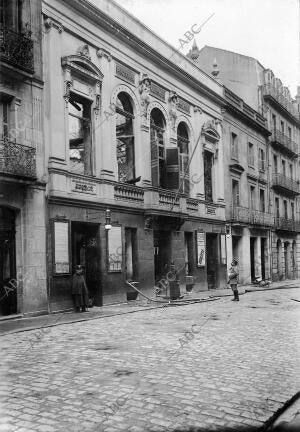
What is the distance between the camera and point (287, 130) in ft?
133

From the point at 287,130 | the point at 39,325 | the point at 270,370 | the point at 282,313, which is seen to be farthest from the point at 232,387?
the point at 287,130

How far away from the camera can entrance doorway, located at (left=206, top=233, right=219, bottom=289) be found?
1048 inches

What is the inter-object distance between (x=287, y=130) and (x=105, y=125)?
85.3ft

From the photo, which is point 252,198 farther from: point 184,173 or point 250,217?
point 184,173

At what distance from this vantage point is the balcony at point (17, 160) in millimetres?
13219

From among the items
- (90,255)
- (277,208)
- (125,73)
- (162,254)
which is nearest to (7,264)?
(90,255)

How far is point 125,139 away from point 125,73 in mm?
2594

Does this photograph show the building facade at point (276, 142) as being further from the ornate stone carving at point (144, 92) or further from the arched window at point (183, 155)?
the ornate stone carving at point (144, 92)

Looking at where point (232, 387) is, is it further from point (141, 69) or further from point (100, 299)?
point (141, 69)

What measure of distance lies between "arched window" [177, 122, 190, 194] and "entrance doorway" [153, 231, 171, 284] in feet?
7.73

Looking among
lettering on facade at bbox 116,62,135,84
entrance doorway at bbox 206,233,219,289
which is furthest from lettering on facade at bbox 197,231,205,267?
lettering on facade at bbox 116,62,135,84

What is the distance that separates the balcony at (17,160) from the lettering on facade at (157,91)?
8.85 metres

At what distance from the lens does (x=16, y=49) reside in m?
14.1

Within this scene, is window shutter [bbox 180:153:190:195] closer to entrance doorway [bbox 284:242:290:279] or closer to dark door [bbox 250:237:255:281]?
dark door [bbox 250:237:255:281]
